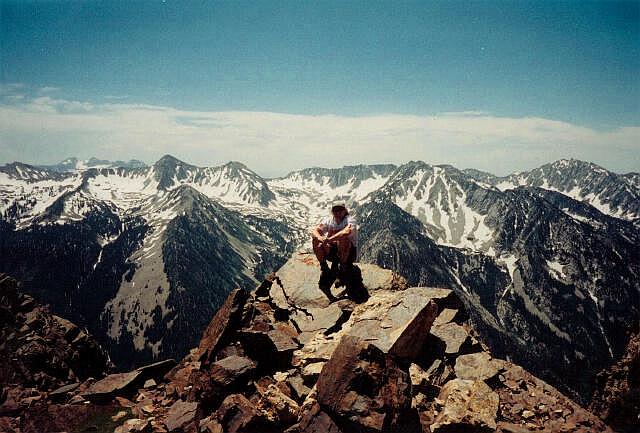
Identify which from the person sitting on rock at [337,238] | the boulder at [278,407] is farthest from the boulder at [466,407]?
the person sitting on rock at [337,238]

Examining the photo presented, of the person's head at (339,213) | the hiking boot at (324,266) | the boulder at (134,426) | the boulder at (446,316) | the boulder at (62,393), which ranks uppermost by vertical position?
the person's head at (339,213)

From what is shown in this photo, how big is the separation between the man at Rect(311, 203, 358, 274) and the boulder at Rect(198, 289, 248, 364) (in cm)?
499

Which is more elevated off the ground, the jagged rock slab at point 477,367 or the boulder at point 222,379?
the boulder at point 222,379

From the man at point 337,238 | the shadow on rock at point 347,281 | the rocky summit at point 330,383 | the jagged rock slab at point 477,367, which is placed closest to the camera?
the rocky summit at point 330,383

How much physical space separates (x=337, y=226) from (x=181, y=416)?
1128 cm

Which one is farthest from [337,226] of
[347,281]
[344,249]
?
[347,281]

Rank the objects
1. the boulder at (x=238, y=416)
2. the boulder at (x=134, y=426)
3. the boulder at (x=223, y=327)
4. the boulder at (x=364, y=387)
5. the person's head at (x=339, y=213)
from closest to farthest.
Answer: the boulder at (x=364, y=387) < the boulder at (x=238, y=416) < the boulder at (x=134, y=426) < the boulder at (x=223, y=327) < the person's head at (x=339, y=213)

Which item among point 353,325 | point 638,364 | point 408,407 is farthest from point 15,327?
point 638,364

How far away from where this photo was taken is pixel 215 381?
516 inches

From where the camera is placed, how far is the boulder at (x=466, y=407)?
1188cm

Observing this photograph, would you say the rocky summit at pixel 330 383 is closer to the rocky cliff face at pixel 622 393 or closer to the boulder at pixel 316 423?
the boulder at pixel 316 423

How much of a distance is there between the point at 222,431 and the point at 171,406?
16.9ft

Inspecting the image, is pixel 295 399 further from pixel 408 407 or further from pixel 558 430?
pixel 558 430

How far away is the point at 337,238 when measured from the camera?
18.3 meters
